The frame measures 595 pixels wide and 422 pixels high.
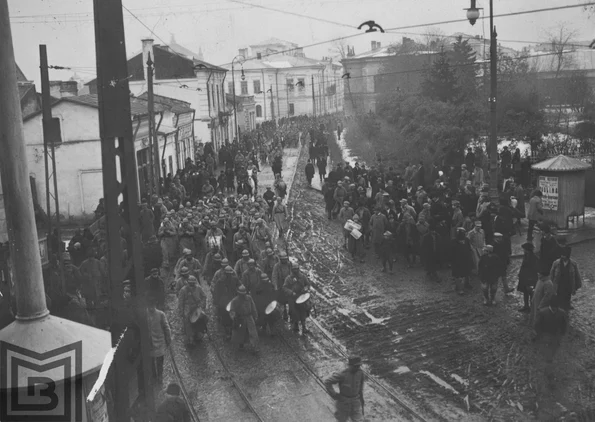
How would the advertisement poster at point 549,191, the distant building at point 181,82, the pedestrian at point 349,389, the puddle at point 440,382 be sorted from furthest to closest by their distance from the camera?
1. the distant building at point 181,82
2. the advertisement poster at point 549,191
3. the puddle at point 440,382
4. the pedestrian at point 349,389

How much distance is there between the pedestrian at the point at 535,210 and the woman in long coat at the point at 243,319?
29.6ft

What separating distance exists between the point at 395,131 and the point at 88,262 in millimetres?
27863

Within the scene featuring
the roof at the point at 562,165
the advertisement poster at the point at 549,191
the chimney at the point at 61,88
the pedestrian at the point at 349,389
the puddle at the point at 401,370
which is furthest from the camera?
the chimney at the point at 61,88

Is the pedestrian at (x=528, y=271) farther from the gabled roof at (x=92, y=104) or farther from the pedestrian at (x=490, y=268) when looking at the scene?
the gabled roof at (x=92, y=104)

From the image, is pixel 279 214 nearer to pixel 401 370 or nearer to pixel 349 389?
pixel 401 370

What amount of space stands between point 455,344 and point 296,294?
3.05 m

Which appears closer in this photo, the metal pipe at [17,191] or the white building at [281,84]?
the metal pipe at [17,191]

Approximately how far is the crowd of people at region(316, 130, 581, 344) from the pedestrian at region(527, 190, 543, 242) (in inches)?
1.0

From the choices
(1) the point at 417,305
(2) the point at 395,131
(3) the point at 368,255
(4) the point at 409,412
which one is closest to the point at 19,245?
(4) the point at 409,412

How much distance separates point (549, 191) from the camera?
20188 millimetres

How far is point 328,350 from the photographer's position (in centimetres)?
1235

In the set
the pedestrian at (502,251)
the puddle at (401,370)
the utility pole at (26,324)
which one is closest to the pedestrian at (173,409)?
the utility pole at (26,324)

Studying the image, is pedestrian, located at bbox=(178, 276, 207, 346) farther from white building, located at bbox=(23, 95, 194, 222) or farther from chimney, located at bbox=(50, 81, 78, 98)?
chimney, located at bbox=(50, 81, 78, 98)

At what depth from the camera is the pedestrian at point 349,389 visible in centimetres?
862
